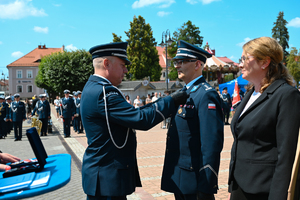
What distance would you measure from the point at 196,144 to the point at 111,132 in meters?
0.82

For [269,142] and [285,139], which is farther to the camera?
[269,142]

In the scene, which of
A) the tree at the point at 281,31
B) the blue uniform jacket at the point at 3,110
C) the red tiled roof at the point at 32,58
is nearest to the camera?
the blue uniform jacket at the point at 3,110

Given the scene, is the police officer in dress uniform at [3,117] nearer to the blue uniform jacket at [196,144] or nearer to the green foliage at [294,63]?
the blue uniform jacket at [196,144]

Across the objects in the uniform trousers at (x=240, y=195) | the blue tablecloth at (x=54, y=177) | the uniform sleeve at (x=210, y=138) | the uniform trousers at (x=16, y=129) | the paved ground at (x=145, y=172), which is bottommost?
the paved ground at (x=145, y=172)

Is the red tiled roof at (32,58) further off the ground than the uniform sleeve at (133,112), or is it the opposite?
the red tiled roof at (32,58)

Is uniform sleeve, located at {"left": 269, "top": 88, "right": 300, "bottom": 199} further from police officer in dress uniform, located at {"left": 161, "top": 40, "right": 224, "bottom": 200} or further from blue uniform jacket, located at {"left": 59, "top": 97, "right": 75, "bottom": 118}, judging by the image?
blue uniform jacket, located at {"left": 59, "top": 97, "right": 75, "bottom": 118}

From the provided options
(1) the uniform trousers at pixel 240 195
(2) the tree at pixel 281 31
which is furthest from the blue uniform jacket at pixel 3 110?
(2) the tree at pixel 281 31

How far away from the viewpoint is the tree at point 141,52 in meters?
48.0

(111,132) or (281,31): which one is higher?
(281,31)

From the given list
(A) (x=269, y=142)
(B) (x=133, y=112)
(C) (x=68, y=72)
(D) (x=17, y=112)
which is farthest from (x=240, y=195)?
(C) (x=68, y=72)

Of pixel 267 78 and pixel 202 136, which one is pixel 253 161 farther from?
pixel 267 78

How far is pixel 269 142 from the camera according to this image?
71.1 inches

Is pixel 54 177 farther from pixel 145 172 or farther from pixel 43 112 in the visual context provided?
pixel 43 112

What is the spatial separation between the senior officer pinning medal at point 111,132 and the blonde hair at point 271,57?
0.69 metres
